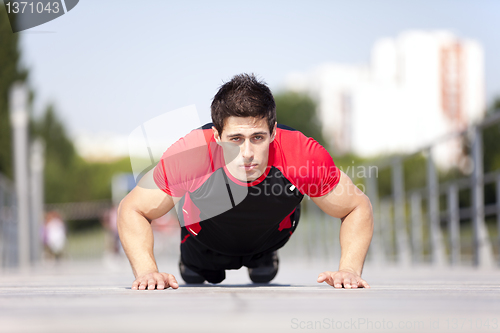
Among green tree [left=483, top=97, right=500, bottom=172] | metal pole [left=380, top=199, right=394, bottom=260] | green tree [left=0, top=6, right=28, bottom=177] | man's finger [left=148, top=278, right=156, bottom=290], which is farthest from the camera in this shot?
green tree [left=0, top=6, right=28, bottom=177]

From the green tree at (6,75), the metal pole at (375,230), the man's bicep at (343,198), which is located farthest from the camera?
the green tree at (6,75)

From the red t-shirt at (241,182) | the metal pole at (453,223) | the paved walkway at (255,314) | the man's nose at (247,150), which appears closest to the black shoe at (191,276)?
the red t-shirt at (241,182)

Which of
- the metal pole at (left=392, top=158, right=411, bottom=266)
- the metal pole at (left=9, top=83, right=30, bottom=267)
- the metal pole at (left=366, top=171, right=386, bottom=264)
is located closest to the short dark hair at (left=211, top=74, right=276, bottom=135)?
the metal pole at (left=392, top=158, right=411, bottom=266)

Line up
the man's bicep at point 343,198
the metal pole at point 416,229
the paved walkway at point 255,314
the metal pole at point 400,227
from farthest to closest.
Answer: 1. the metal pole at point 400,227
2. the metal pole at point 416,229
3. the man's bicep at point 343,198
4. the paved walkway at point 255,314

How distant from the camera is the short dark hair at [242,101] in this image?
262 centimetres

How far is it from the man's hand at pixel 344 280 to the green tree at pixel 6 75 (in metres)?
27.2

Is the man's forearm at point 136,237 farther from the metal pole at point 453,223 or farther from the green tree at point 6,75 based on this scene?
the green tree at point 6,75

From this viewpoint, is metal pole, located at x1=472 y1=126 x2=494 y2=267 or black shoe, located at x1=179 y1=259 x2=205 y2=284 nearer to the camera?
black shoe, located at x1=179 y1=259 x2=205 y2=284

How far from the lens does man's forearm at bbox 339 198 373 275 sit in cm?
269

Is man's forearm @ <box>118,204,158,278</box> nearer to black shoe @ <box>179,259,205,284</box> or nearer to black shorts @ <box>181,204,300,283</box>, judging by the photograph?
black shorts @ <box>181,204,300,283</box>

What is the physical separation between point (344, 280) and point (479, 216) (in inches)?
117

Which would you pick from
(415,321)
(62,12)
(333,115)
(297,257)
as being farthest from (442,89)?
(415,321)

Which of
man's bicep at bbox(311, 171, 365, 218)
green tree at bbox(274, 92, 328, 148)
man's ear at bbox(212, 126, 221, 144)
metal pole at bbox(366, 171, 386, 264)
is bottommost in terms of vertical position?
metal pole at bbox(366, 171, 386, 264)

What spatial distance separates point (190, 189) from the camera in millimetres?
2664
